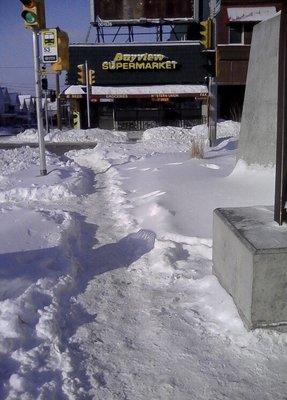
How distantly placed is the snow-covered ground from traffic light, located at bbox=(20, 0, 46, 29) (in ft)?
13.0

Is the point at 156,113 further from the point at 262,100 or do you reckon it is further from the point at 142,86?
the point at 262,100

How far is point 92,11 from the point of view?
30609 mm

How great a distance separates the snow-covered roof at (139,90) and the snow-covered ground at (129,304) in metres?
20.3

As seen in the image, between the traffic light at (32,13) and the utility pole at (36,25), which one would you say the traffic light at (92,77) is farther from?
the traffic light at (32,13)

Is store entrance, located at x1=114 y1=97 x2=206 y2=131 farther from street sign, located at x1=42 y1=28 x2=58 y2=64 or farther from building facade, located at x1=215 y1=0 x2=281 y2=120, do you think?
street sign, located at x1=42 y1=28 x2=58 y2=64

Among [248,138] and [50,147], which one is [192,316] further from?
[50,147]

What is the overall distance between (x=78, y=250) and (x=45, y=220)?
1.09 metres

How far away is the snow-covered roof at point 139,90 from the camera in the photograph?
94.2 feet

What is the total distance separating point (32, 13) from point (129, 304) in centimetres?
794

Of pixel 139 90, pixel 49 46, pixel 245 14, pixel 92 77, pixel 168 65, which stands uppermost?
pixel 245 14

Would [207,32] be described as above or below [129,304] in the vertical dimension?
above

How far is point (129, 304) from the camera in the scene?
4.71 metres

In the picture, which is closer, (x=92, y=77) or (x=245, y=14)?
(x=245, y=14)

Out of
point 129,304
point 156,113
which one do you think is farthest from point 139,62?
point 129,304
